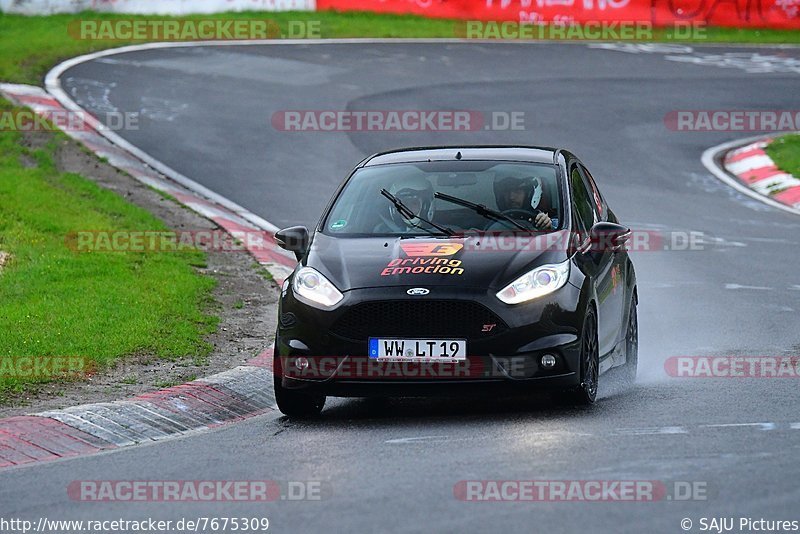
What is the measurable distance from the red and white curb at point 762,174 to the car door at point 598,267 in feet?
30.3

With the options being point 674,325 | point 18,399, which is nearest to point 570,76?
point 674,325

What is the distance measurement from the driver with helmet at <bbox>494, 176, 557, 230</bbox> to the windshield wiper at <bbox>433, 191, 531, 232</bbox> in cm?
10

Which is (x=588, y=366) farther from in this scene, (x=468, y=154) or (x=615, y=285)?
(x=468, y=154)

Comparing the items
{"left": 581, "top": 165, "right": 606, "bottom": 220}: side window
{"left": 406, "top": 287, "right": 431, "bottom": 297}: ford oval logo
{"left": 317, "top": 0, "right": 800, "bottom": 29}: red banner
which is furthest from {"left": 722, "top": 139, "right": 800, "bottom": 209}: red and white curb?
{"left": 406, "top": 287, "right": 431, "bottom": 297}: ford oval logo

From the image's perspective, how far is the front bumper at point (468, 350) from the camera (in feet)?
28.3

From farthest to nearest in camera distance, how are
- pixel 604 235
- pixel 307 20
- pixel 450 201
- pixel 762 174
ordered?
pixel 307 20, pixel 762 174, pixel 450 201, pixel 604 235

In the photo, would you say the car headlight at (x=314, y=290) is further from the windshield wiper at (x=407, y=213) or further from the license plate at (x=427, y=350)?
the windshield wiper at (x=407, y=213)

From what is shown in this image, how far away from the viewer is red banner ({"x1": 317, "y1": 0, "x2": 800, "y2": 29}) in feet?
106

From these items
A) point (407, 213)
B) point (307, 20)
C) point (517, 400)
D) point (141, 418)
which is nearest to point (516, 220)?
point (407, 213)

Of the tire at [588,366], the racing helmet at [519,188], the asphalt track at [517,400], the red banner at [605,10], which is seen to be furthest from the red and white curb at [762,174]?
the red banner at [605,10]

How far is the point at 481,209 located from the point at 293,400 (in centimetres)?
172

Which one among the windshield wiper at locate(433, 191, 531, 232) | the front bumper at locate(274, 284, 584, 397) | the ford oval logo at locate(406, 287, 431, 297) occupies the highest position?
the windshield wiper at locate(433, 191, 531, 232)

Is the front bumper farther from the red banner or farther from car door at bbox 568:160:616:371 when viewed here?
the red banner

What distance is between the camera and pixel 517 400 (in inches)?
373
